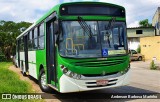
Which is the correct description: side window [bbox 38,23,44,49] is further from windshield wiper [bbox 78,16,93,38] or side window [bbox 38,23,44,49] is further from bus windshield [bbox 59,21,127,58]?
windshield wiper [bbox 78,16,93,38]

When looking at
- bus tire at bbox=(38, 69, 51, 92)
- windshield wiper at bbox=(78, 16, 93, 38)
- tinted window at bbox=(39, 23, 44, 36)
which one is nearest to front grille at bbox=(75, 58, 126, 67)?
windshield wiper at bbox=(78, 16, 93, 38)

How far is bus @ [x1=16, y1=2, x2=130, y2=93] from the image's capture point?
949cm

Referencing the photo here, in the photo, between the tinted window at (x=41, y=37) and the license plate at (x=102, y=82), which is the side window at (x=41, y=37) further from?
the license plate at (x=102, y=82)

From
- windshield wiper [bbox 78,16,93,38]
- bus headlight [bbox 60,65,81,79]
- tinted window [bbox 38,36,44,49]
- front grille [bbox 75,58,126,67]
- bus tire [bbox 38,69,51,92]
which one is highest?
windshield wiper [bbox 78,16,93,38]

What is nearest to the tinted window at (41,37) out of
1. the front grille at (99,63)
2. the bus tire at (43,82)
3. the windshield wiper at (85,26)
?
the bus tire at (43,82)

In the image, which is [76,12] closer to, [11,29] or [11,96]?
[11,96]

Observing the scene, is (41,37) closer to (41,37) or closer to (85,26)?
(41,37)

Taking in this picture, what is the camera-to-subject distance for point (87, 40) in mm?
9766

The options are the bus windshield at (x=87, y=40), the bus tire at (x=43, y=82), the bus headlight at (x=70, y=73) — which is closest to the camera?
the bus headlight at (x=70, y=73)

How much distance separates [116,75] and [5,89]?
5060mm

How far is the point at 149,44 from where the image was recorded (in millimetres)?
42938

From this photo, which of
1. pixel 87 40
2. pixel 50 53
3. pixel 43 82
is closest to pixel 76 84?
pixel 87 40

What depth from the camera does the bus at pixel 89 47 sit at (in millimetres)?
9490

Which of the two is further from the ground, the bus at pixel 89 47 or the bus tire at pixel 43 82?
the bus at pixel 89 47
